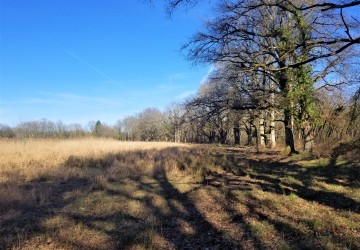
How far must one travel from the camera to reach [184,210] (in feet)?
24.2

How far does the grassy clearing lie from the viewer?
211 inches

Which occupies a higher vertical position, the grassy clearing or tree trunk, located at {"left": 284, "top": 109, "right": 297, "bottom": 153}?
tree trunk, located at {"left": 284, "top": 109, "right": 297, "bottom": 153}

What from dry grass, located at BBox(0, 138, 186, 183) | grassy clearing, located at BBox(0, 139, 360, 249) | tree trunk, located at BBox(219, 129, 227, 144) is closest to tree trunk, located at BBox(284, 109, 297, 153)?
grassy clearing, located at BBox(0, 139, 360, 249)

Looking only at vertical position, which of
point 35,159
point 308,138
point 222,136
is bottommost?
point 35,159

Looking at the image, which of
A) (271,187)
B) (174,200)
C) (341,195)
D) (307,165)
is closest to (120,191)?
(174,200)

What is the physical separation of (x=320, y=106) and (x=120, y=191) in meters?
12.8

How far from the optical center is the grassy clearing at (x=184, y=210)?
536cm

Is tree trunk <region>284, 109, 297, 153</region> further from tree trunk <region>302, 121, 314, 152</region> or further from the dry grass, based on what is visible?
the dry grass

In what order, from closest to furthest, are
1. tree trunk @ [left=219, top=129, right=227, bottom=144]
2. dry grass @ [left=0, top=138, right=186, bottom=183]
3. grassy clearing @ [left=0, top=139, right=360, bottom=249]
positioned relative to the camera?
grassy clearing @ [left=0, top=139, right=360, bottom=249] → dry grass @ [left=0, top=138, right=186, bottom=183] → tree trunk @ [left=219, top=129, right=227, bottom=144]

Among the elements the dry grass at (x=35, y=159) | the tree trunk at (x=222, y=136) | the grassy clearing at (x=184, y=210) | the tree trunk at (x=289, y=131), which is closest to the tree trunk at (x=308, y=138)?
the tree trunk at (x=289, y=131)

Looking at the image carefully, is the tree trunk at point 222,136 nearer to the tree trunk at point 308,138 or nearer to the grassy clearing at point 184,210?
the tree trunk at point 308,138

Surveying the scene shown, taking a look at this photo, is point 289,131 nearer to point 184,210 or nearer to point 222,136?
point 184,210

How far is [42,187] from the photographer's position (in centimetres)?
1038

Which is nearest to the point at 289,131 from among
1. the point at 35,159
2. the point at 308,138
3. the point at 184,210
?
the point at 308,138
